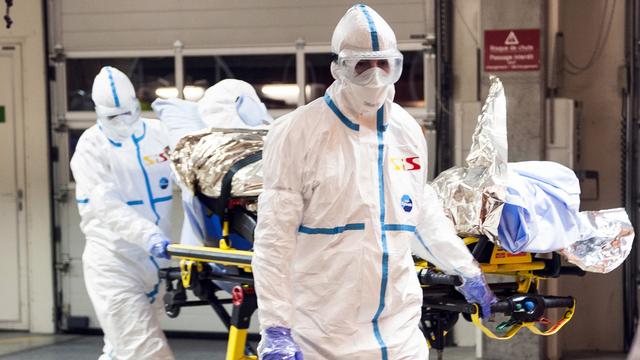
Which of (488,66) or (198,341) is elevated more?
(488,66)

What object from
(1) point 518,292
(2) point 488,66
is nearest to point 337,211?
(1) point 518,292

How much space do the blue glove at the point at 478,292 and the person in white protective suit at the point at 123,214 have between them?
1927 millimetres

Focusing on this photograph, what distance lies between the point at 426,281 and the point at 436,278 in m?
0.07

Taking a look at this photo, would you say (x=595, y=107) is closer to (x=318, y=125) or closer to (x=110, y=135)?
(x=110, y=135)

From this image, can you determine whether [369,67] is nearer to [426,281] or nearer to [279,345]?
[279,345]

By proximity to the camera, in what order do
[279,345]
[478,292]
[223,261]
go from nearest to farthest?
[279,345] → [478,292] → [223,261]

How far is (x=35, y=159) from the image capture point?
852cm

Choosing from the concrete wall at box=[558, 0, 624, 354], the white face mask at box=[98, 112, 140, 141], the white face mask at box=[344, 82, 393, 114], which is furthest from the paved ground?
the white face mask at box=[344, 82, 393, 114]

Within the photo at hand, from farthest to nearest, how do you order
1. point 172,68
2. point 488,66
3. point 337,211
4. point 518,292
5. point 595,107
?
point 172,68
point 595,107
point 488,66
point 518,292
point 337,211

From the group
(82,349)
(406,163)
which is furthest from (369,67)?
(82,349)

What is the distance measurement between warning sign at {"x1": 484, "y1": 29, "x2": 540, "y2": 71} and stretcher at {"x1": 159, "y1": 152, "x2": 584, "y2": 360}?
7.27ft

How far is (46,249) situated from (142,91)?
4.72ft

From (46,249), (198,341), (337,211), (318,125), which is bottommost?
(198,341)

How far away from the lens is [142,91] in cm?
825
